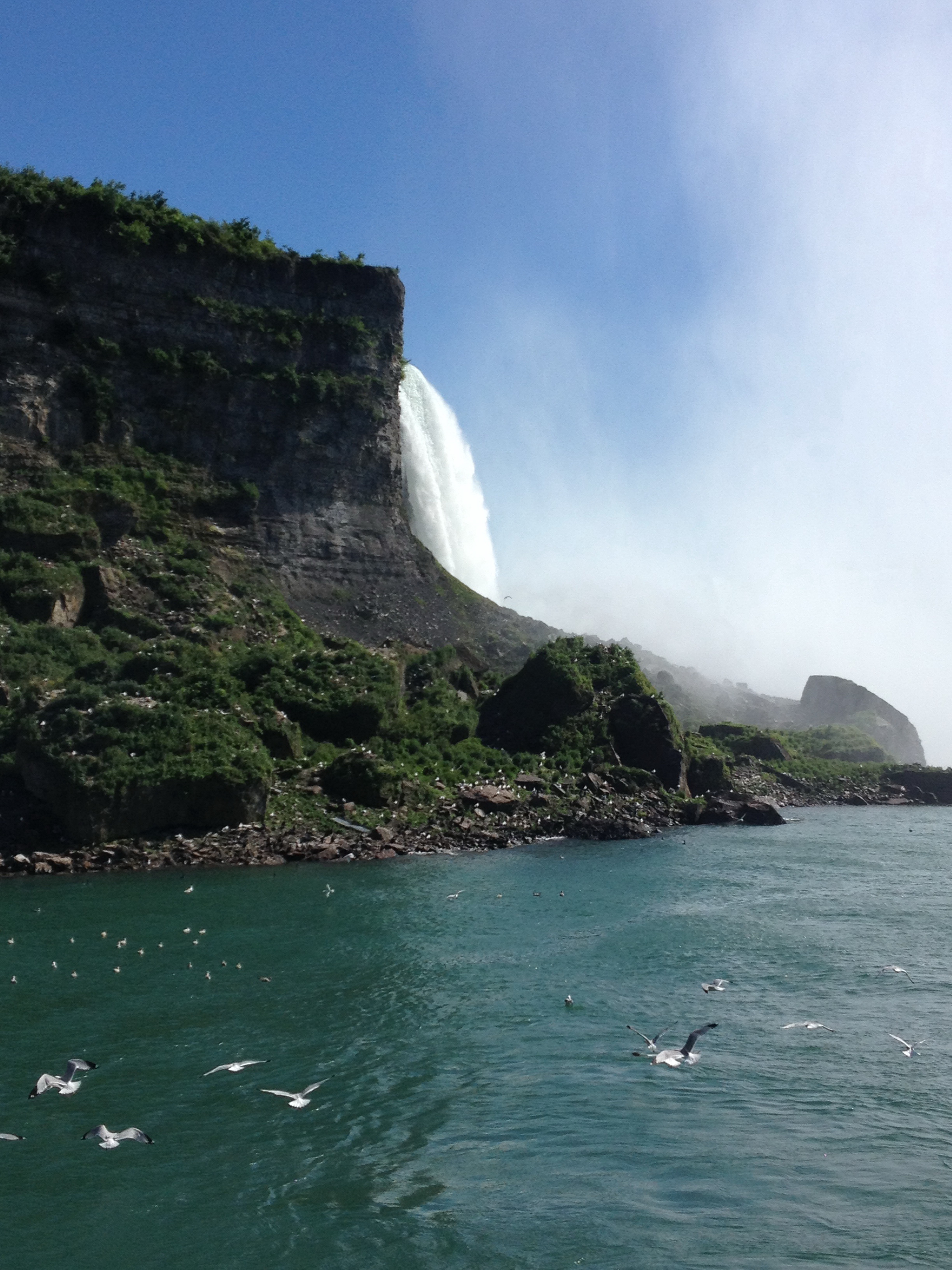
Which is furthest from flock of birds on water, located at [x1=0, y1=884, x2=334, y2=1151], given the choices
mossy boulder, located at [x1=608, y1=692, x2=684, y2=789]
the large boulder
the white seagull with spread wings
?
the large boulder

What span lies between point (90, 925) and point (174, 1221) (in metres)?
11.1

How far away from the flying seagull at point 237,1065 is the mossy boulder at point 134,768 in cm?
1469

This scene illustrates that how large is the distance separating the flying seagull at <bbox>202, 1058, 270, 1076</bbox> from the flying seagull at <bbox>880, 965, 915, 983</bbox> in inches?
375

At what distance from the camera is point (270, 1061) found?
11.5m

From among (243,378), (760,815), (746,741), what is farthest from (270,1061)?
(746,741)

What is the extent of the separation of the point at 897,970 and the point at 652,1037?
208 inches

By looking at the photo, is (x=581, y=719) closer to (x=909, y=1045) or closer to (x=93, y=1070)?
(x=909, y=1045)

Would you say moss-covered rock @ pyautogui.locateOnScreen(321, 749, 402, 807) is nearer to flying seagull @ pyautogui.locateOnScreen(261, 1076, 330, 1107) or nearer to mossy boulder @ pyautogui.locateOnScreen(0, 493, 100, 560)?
mossy boulder @ pyautogui.locateOnScreen(0, 493, 100, 560)

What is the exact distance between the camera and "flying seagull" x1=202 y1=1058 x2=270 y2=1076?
10.7 metres

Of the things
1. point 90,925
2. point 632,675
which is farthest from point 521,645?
point 90,925

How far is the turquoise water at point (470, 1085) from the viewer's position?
786 cm

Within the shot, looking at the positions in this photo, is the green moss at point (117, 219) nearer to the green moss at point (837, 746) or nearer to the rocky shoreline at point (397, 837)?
the rocky shoreline at point (397, 837)

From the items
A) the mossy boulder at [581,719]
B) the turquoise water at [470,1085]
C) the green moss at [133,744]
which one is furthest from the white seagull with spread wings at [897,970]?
the mossy boulder at [581,719]

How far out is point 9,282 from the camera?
38.5 m
